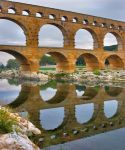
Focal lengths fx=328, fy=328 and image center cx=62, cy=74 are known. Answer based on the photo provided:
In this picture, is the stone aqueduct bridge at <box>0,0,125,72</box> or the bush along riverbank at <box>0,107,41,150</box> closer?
the bush along riverbank at <box>0,107,41,150</box>

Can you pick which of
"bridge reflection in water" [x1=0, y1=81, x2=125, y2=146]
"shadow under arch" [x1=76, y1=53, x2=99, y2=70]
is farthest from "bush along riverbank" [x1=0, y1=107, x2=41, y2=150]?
"shadow under arch" [x1=76, y1=53, x2=99, y2=70]

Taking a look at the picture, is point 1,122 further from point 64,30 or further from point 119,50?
point 119,50

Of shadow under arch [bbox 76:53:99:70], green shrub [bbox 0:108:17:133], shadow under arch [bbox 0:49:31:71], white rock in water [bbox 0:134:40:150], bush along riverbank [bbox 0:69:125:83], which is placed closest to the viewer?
white rock in water [bbox 0:134:40:150]

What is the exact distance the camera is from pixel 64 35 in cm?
5197

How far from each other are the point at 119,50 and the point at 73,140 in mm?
52059

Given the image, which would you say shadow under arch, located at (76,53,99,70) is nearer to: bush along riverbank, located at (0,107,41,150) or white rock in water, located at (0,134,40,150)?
bush along riverbank, located at (0,107,41,150)

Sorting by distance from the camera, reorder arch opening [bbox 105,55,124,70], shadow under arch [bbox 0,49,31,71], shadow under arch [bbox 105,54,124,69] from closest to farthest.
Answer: shadow under arch [bbox 0,49,31,71] → shadow under arch [bbox 105,54,124,69] → arch opening [bbox 105,55,124,70]

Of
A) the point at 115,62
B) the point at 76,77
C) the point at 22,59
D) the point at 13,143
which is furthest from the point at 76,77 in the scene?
the point at 13,143

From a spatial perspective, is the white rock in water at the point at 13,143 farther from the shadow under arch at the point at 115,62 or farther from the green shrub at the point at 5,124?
the shadow under arch at the point at 115,62

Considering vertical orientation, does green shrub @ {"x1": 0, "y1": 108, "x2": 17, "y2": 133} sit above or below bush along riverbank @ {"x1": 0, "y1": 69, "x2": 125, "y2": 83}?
below

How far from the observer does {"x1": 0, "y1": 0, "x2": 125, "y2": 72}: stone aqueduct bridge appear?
45375 millimetres

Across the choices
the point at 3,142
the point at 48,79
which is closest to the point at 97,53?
the point at 48,79

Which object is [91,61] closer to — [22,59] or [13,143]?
[22,59]

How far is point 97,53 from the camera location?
182 feet
